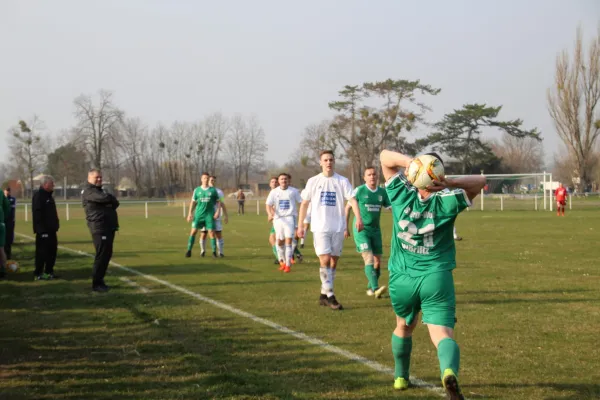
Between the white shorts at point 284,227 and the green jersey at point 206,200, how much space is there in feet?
8.94

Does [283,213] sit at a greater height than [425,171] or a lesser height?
lesser

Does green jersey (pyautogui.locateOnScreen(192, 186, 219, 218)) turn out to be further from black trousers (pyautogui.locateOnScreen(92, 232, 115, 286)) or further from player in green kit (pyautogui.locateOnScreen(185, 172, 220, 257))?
black trousers (pyautogui.locateOnScreen(92, 232, 115, 286))

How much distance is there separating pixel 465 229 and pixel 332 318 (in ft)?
66.8

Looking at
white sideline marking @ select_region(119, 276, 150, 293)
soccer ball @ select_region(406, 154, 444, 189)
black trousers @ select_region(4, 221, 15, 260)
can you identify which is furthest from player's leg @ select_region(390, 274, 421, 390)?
black trousers @ select_region(4, 221, 15, 260)

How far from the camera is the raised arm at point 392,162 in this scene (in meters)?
4.90

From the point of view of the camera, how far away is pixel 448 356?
447 cm

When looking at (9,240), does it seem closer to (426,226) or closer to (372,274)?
(372,274)

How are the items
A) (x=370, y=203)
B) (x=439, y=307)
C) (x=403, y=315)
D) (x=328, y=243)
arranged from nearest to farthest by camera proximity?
(x=439, y=307)
(x=403, y=315)
(x=328, y=243)
(x=370, y=203)

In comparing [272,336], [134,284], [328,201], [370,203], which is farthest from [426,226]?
[134,284]

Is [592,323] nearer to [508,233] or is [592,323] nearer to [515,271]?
[515,271]

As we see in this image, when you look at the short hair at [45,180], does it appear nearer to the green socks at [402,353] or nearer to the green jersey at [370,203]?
the green jersey at [370,203]

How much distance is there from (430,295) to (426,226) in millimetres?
503

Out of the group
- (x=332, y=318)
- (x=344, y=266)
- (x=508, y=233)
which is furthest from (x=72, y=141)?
(x=332, y=318)

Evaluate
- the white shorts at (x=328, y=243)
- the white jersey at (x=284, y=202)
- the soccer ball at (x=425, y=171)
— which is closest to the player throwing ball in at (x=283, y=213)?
the white jersey at (x=284, y=202)
